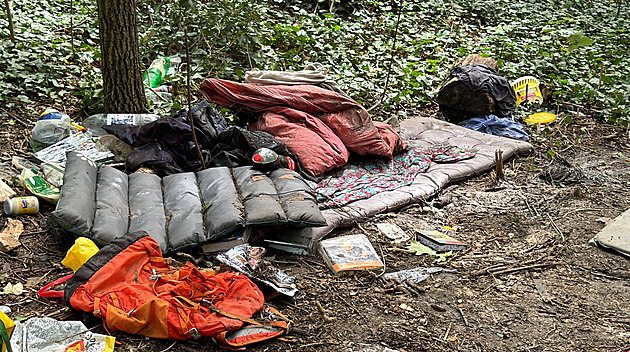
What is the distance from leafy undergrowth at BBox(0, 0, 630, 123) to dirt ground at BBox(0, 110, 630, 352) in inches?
52.2

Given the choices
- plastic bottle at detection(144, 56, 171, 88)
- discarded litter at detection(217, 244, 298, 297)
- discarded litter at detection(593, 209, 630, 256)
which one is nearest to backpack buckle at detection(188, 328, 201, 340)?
discarded litter at detection(217, 244, 298, 297)

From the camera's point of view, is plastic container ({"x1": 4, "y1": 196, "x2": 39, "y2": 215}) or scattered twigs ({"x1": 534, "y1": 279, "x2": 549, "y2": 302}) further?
plastic container ({"x1": 4, "y1": 196, "x2": 39, "y2": 215})

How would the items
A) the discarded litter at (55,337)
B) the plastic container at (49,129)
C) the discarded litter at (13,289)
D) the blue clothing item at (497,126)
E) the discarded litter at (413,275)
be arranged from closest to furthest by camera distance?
1. the discarded litter at (55,337)
2. the discarded litter at (13,289)
3. the discarded litter at (413,275)
4. the plastic container at (49,129)
5. the blue clothing item at (497,126)

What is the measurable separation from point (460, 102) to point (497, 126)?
→ 46 centimetres

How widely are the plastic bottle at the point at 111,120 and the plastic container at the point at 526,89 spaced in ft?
13.2


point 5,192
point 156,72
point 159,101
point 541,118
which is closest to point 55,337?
point 5,192

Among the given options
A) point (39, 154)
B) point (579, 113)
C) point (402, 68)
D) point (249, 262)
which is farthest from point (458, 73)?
point (39, 154)

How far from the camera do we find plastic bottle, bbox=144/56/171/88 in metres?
5.51

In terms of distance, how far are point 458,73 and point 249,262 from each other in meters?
3.77

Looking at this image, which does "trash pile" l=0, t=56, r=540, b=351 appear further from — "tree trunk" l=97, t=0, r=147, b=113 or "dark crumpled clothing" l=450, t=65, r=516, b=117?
"dark crumpled clothing" l=450, t=65, r=516, b=117

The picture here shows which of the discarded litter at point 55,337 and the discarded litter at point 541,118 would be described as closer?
the discarded litter at point 55,337

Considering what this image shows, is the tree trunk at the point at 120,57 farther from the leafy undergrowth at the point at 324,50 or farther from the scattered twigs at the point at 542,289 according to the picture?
the scattered twigs at the point at 542,289

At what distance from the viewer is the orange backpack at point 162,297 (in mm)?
2633

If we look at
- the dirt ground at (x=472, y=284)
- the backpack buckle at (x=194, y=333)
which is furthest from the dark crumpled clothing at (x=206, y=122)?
the backpack buckle at (x=194, y=333)
